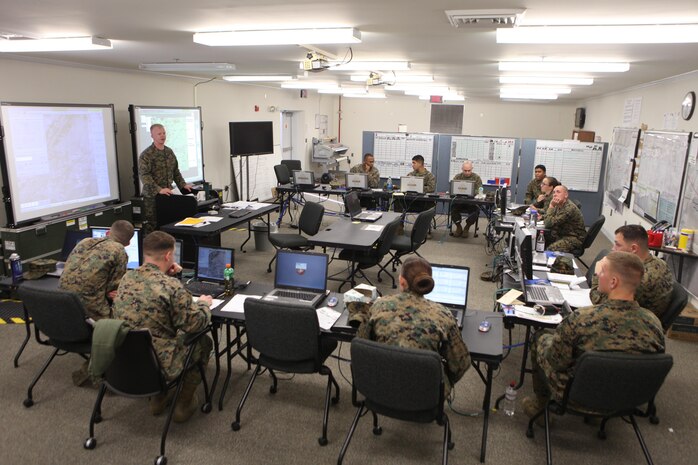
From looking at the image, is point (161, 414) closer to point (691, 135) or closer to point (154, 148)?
point (154, 148)

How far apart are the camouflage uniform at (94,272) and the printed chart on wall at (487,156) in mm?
8045

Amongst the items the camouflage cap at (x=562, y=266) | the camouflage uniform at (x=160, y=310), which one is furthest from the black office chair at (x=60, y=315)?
the camouflage cap at (x=562, y=266)

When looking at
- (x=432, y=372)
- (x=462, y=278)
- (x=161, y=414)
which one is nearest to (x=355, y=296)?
(x=462, y=278)

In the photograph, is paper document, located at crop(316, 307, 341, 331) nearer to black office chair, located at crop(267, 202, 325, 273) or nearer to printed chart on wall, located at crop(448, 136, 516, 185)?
black office chair, located at crop(267, 202, 325, 273)

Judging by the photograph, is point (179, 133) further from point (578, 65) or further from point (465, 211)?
point (578, 65)

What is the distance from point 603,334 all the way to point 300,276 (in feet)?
6.74

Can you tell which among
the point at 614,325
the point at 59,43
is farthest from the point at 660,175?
the point at 59,43

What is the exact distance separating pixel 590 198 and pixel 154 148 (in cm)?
791

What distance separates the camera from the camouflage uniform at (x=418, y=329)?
103 inches

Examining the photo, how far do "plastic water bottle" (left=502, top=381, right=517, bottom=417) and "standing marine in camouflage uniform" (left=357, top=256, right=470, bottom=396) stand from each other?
2.59 ft

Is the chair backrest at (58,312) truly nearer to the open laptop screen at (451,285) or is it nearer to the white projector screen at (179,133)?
the open laptop screen at (451,285)

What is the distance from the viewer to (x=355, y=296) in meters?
3.35

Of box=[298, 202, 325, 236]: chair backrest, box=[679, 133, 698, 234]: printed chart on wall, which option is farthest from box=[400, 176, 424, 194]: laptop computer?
box=[679, 133, 698, 234]: printed chart on wall

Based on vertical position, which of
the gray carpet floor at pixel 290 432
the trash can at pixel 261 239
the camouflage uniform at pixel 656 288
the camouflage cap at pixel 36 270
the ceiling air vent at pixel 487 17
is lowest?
the gray carpet floor at pixel 290 432
